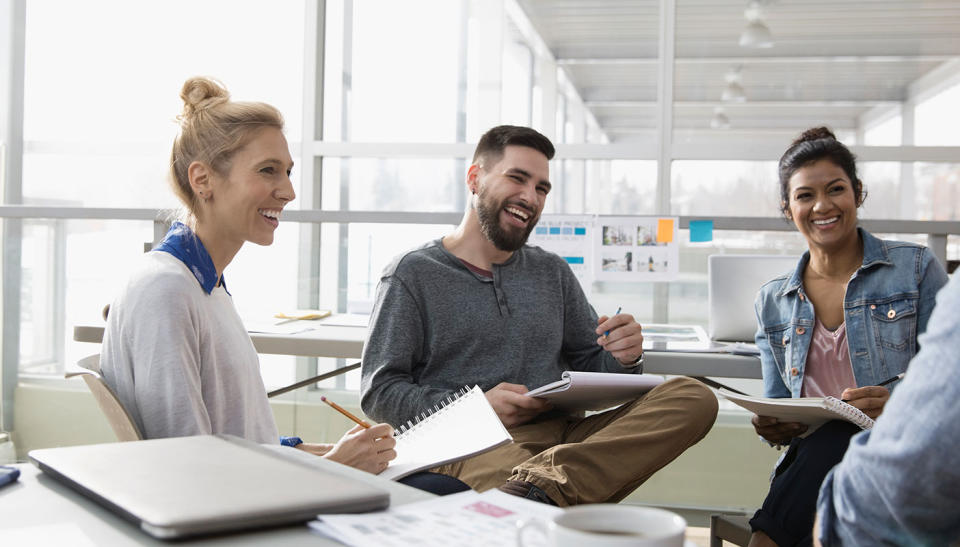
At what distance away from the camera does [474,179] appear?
7.14 ft

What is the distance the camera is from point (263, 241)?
152cm

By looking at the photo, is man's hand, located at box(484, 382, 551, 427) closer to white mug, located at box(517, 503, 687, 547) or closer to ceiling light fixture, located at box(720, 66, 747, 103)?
white mug, located at box(517, 503, 687, 547)

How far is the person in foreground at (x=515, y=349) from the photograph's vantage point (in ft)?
5.16

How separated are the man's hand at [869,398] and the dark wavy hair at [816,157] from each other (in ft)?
1.83

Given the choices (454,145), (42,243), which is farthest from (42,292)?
(454,145)

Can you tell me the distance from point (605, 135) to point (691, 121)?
44 cm

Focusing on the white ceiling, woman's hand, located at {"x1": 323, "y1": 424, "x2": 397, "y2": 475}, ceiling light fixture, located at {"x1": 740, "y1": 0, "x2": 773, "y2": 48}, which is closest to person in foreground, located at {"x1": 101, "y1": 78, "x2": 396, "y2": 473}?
woman's hand, located at {"x1": 323, "y1": 424, "x2": 397, "y2": 475}

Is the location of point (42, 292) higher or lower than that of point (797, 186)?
lower

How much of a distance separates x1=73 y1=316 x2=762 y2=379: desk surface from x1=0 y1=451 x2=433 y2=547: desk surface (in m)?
1.23

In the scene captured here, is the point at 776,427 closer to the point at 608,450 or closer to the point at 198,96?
the point at 608,450

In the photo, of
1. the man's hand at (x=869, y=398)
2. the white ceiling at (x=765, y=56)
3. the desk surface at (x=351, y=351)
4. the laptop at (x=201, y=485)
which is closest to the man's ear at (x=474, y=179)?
the desk surface at (x=351, y=351)

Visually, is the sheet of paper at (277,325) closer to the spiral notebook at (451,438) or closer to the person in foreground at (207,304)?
the person in foreground at (207,304)

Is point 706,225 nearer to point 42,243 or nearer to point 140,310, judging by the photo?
point 140,310

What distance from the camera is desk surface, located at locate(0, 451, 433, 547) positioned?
1.85 feet
